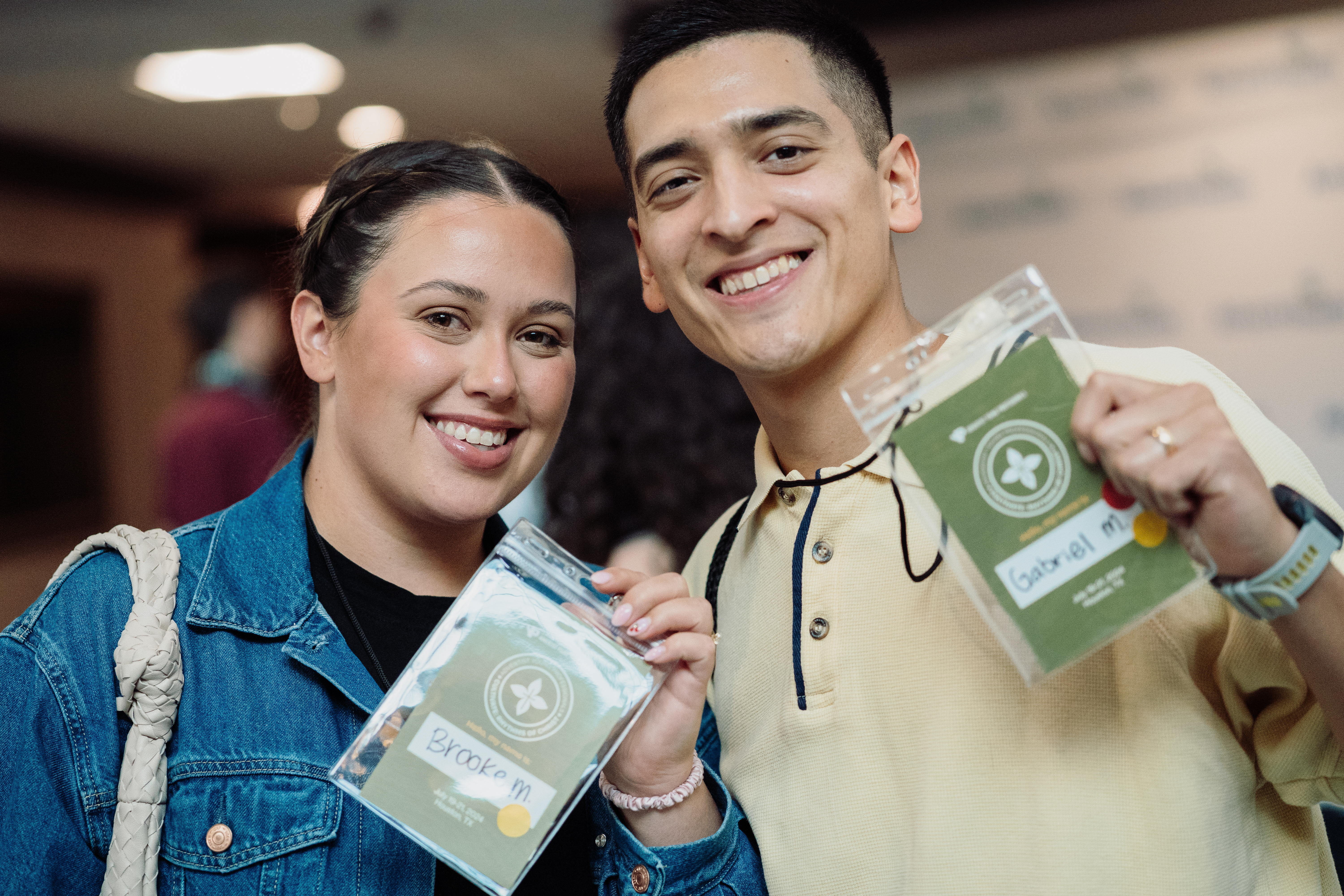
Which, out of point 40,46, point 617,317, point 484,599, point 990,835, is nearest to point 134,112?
point 40,46

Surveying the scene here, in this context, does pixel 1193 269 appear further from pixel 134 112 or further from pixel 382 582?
pixel 134 112

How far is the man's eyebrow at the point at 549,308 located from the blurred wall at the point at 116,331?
20.7ft

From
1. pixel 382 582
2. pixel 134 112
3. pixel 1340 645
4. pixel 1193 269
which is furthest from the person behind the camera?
pixel 134 112

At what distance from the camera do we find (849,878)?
126 centimetres

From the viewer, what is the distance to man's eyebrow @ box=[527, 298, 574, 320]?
1484mm

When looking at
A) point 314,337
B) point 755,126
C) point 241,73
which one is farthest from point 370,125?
point 755,126

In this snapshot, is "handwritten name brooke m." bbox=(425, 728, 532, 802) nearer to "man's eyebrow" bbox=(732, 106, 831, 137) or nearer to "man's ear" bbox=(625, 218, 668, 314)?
"man's ear" bbox=(625, 218, 668, 314)

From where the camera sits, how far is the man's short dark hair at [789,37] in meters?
1.46

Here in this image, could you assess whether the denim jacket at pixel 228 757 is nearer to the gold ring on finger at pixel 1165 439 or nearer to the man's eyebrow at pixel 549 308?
the man's eyebrow at pixel 549 308

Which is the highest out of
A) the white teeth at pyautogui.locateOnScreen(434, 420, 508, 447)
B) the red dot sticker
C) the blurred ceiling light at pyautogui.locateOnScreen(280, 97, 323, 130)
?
the blurred ceiling light at pyautogui.locateOnScreen(280, 97, 323, 130)

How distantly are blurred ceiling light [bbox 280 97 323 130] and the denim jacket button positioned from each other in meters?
4.94

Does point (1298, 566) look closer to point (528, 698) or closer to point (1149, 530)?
point (1149, 530)

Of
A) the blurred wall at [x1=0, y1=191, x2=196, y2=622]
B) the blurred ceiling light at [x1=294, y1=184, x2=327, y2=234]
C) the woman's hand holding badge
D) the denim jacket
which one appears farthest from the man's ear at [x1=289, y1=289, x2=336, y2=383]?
the blurred wall at [x1=0, y1=191, x2=196, y2=622]

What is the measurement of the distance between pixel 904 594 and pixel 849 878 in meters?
0.34
